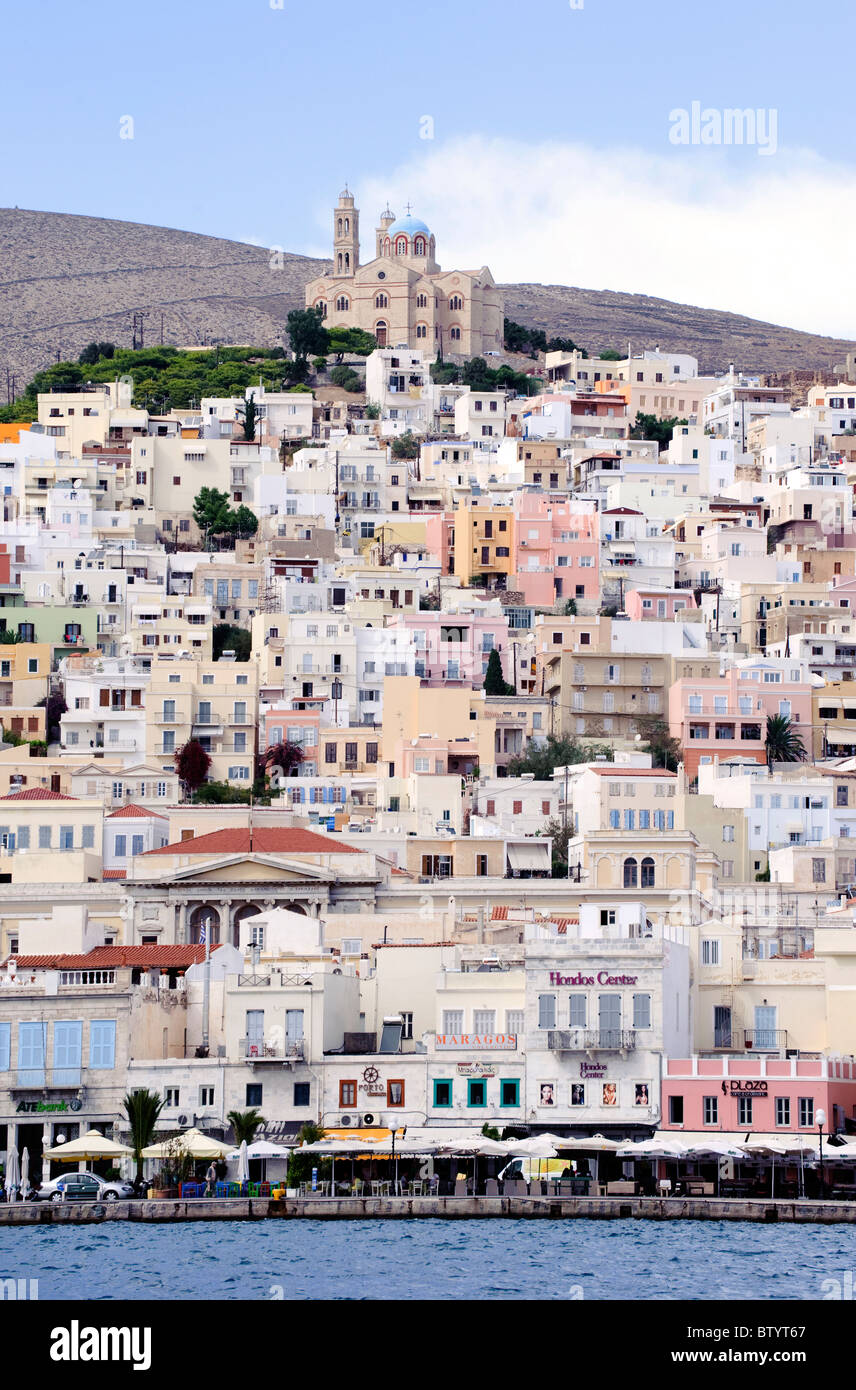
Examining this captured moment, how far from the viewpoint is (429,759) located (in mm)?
87000

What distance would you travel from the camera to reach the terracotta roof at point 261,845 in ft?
244

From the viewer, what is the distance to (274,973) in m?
61.3

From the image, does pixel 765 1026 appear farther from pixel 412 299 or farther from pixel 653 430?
pixel 412 299

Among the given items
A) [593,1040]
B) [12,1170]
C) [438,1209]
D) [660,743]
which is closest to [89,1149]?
[12,1170]

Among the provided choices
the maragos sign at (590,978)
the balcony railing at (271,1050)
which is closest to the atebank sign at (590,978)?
the maragos sign at (590,978)

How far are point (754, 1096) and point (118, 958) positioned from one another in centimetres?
1703

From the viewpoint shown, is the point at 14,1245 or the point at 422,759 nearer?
the point at 14,1245

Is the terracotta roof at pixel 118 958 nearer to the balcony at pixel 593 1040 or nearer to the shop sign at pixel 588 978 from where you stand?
the shop sign at pixel 588 978

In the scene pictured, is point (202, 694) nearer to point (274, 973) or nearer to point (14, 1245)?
point (274, 973)

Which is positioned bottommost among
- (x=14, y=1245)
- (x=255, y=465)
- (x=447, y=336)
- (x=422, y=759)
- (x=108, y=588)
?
(x=14, y=1245)

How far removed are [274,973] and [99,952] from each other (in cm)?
646

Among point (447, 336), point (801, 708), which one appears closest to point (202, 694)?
point (801, 708)

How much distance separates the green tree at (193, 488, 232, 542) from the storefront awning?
42.7m

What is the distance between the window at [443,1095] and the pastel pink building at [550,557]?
50.7 metres
